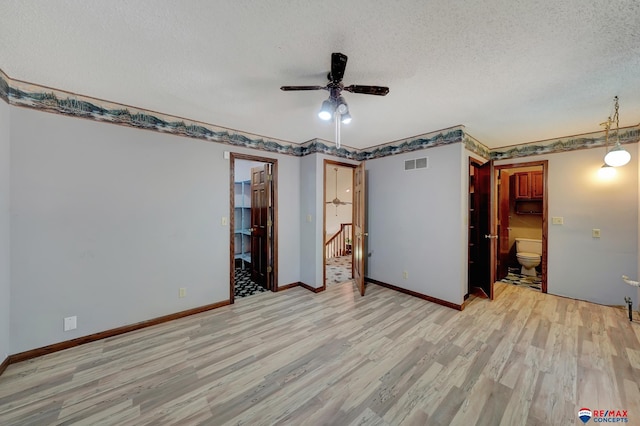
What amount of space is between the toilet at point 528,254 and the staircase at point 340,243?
403cm

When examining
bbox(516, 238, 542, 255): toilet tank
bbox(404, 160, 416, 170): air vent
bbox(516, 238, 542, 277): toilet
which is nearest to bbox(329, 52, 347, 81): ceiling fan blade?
bbox(404, 160, 416, 170): air vent

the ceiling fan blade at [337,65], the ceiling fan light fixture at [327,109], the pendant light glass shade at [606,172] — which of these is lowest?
the pendant light glass shade at [606,172]

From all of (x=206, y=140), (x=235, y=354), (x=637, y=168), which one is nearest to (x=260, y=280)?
(x=235, y=354)

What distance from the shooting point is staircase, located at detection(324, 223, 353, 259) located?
6801 mm

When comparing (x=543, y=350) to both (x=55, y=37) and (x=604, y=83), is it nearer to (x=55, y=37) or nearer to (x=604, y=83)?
(x=604, y=83)

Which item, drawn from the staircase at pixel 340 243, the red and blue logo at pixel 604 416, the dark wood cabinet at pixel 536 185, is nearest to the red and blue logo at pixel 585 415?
the red and blue logo at pixel 604 416

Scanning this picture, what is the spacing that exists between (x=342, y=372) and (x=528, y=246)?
17.5 ft

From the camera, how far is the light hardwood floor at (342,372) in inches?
64.7

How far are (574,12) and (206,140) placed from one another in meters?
3.56

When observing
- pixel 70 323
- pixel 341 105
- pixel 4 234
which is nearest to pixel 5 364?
pixel 70 323

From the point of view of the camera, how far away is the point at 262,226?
4.25 m

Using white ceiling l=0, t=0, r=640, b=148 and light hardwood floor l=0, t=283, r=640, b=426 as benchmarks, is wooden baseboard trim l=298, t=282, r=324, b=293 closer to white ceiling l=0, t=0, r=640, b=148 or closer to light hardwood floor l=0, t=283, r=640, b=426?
light hardwood floor l=0, t=283, r=640, b=426

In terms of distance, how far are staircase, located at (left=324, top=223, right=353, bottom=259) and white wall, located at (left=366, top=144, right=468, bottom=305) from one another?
2.32 metres

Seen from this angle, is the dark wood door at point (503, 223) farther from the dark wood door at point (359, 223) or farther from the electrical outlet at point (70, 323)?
the electrical outlet at point (70, 323)
